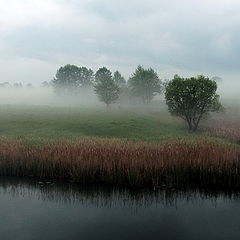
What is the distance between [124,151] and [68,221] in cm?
770

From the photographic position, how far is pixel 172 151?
70.9 feet

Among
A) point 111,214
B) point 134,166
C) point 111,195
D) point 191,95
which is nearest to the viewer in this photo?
point 111,214

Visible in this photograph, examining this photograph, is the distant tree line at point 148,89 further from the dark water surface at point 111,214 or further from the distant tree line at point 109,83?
the dark water surface at point 111,214

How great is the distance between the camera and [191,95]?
43500mm

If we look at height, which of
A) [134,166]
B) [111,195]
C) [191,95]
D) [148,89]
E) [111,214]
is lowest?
[111,214]

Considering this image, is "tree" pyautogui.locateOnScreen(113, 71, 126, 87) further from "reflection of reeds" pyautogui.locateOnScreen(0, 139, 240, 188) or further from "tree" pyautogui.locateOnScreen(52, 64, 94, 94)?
"reflection of reeds" pyautogui.locateOnScreen(0, 139, 240, 188)

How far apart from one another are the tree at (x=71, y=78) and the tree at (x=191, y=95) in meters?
81.7

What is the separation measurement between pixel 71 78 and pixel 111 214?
10933 centimetres

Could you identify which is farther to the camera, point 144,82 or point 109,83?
point 144,82

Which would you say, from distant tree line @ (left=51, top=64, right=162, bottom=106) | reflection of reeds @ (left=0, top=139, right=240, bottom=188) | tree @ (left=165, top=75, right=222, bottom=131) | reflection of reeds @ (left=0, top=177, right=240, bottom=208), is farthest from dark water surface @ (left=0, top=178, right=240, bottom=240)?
distant tree line @ (left=51, top=64, right=162, bottom=106)

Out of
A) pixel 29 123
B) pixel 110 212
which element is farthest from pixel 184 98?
pixel 110 212

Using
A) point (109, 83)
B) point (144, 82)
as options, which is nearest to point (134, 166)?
point (109, 83)

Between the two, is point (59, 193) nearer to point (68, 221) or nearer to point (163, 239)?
point (68, 221)

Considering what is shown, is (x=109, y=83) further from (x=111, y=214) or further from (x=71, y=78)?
(x=111, y=214)
